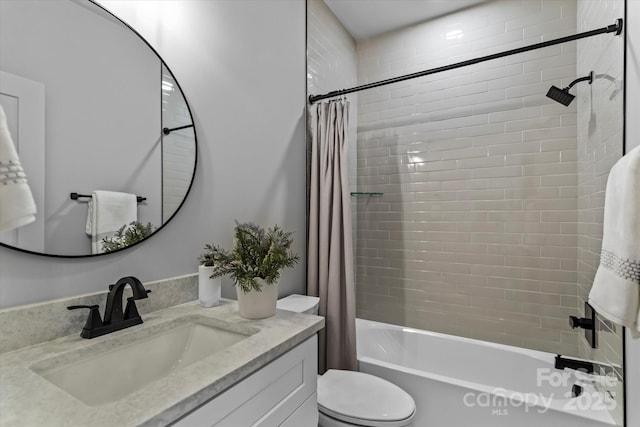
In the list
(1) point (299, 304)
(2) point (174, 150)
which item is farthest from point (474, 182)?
(2) point (174, 150)

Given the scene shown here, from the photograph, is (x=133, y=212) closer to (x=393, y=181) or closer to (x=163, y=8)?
(x=163, y=8)

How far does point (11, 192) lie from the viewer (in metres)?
0.56

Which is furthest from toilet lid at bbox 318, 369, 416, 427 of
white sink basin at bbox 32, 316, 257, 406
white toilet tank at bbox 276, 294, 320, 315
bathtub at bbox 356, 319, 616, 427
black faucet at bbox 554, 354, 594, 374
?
black faucet at bbox 554, 354, 594, 374

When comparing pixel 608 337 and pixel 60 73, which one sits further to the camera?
pixel 608 337

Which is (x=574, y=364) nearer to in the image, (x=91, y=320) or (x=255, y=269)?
(x=255, y=269)

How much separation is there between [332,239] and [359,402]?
877mm

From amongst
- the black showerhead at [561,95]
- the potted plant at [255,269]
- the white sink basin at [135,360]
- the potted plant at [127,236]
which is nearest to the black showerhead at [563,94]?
the black showerhead at [561,95]

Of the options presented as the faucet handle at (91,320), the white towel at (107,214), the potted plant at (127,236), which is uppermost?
the white towel at (107,214)

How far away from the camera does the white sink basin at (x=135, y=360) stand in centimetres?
86

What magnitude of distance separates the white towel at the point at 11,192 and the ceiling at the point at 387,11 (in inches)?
97.5

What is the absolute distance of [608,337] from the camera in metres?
1.54

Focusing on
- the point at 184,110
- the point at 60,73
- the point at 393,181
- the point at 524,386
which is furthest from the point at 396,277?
the point at 60,73

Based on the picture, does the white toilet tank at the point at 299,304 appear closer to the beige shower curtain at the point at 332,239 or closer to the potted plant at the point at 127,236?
the beige shower curtain at the point at 332,239

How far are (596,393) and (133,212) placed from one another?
2186 mm
